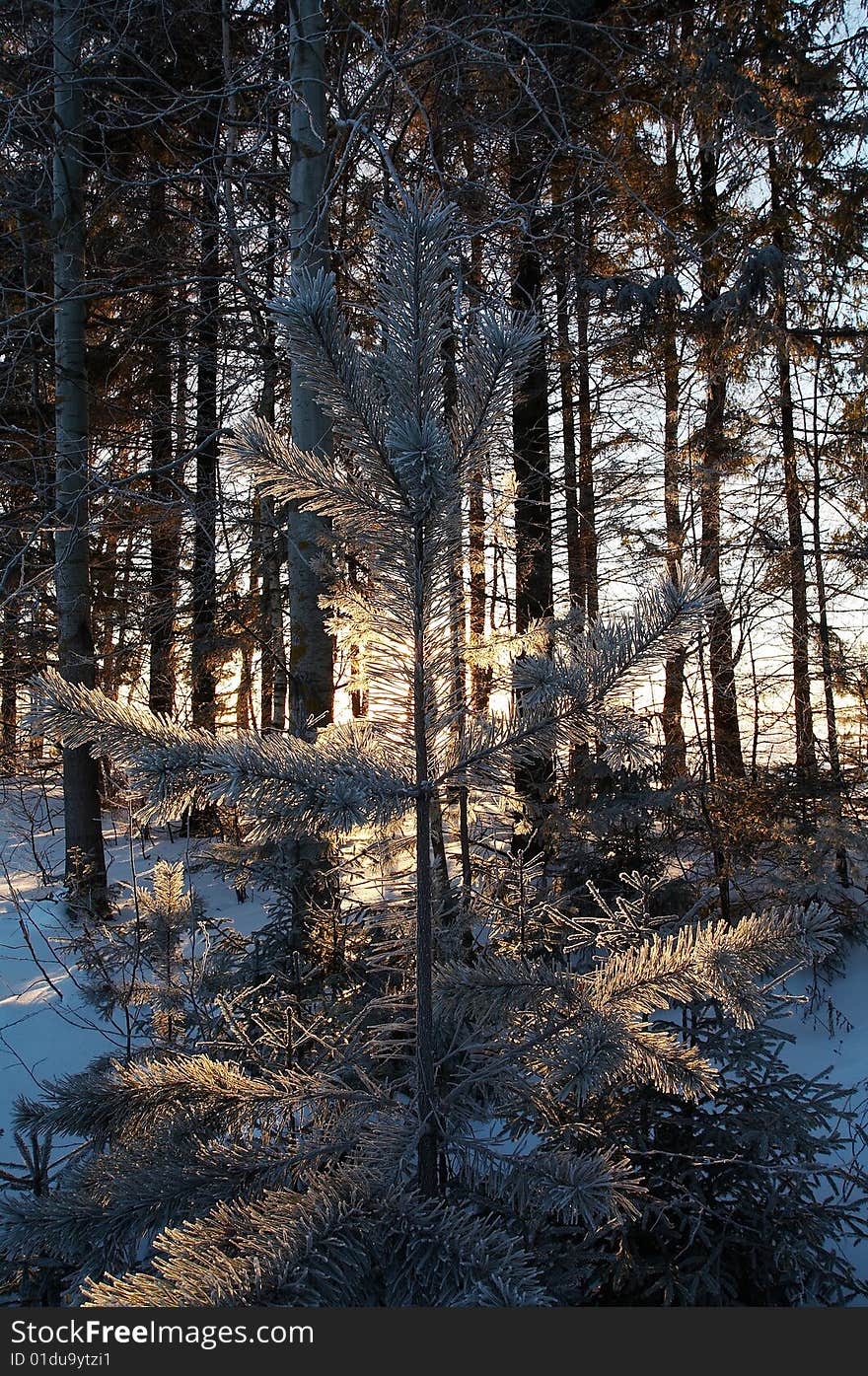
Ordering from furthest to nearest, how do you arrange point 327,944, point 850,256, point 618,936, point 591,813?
point 850,256
point 591,813
point 327,944
point 618,936

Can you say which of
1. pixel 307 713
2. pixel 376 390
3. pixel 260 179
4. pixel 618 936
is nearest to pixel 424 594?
pixel 376 390

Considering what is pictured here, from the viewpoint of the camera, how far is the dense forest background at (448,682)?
137 centimetres

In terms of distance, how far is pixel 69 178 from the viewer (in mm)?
6859

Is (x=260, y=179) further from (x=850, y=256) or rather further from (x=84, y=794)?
(x=850, y=256)

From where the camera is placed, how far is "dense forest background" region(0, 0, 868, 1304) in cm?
137

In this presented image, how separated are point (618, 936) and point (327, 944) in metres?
1.61

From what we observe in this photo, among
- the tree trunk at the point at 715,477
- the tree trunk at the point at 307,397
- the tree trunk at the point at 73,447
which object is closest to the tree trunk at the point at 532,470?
the tree trunk at the point at 715,477

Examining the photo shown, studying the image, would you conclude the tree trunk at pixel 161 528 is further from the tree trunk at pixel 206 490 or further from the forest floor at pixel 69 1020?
the forest floor at pixel 69 1020

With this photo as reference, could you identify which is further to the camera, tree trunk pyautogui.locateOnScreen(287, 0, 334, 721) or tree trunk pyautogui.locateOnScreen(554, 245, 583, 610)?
tree trunk pyautogui.locateOnScreen(554, 245, 583, 610)

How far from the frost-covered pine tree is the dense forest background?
1 cm

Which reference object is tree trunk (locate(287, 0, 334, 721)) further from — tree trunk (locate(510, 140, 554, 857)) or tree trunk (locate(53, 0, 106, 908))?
tree trunk (locate(53, 0, 106, 908))

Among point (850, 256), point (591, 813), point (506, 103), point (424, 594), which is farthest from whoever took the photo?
point (850, 256)

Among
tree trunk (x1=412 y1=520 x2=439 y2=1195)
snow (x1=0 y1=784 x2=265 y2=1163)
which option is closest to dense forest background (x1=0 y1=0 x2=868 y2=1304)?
tree trunk (x1=412 y1=520 x2=439 y2=1195)

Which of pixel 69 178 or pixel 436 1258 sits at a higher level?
pixel 69 178
